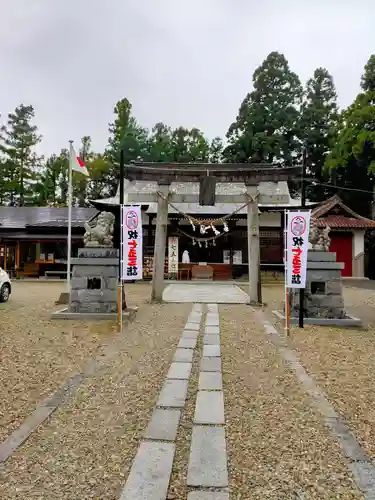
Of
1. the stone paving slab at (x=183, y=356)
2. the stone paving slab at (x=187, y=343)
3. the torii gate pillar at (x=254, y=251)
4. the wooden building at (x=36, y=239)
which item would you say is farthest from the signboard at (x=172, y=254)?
the stone paving slab at (x=183, y=356)

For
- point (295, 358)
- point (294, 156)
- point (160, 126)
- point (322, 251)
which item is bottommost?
point (295, 358)

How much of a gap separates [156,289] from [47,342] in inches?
215

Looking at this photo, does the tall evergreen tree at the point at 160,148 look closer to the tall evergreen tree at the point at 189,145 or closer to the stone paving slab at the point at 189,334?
the tall evergreen tree at the point at 189,145

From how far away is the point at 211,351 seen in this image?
5902mm

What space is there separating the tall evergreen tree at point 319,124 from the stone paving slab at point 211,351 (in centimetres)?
2830

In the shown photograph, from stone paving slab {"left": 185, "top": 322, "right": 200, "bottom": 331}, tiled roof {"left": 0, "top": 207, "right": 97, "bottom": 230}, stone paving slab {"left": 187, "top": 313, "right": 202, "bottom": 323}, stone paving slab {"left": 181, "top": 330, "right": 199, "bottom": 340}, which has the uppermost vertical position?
tiled roof {"left": 0, "top": 207, "right": 97, "bottom": 230}

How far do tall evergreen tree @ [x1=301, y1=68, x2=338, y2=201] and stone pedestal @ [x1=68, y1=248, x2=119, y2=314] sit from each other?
26.6 m

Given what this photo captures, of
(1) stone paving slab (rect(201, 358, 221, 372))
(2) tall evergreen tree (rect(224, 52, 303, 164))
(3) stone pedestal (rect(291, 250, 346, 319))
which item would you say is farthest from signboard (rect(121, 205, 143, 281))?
(2) tall evergreen tree (rect(224, 52, 303, 164))

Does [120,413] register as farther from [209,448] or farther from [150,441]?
[209,448]

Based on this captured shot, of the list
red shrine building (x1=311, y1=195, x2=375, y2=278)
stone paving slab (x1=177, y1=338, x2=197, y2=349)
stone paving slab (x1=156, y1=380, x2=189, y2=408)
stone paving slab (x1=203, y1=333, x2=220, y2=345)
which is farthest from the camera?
red shrine building (x1=311, y1=195, x2=375, y2=278)

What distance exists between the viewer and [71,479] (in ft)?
8.17

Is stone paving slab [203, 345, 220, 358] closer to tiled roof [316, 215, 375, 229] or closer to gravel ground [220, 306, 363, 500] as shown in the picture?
gravel ground [220, 306, 363, 500]

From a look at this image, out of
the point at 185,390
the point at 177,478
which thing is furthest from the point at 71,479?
the point at 185,390

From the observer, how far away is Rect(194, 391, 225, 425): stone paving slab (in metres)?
3.41
